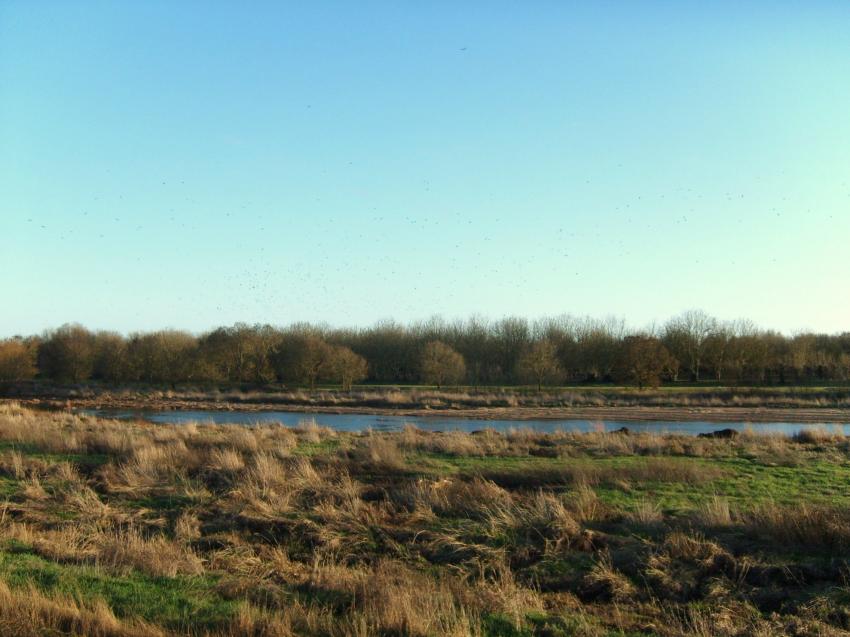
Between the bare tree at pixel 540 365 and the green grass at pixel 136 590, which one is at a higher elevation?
the bare tree at pixel 540 365

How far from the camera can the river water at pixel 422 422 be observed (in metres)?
36.8

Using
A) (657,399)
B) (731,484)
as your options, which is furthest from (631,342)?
(731,484)

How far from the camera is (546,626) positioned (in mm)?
7195

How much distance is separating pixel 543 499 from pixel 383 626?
19.0ft

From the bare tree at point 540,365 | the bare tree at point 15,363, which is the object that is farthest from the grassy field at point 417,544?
the bare tree at point 15,363

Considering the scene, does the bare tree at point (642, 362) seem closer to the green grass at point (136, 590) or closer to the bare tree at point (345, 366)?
the bare tree at point (345, 366)

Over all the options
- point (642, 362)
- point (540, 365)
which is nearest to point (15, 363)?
point (540, 365)

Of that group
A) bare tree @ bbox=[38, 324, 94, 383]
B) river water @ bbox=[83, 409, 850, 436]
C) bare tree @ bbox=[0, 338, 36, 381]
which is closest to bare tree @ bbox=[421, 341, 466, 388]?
river water @ bbox=[83, 409, 850, 436]

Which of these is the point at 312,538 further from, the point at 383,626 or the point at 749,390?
the point at 749,390

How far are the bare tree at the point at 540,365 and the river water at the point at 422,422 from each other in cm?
1875

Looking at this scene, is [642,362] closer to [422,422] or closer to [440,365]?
[440,365]

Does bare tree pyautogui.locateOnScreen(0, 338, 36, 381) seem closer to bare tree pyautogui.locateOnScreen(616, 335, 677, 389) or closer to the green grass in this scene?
bare tree pyautogui.locateOnScreen(616, 335, 677, 389)

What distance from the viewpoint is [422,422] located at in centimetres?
4159

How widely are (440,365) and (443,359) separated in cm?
98
